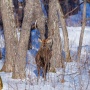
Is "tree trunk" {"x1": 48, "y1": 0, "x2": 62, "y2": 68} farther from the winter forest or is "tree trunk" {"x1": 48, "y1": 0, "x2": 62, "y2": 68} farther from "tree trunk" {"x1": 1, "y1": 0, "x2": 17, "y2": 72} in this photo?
"tree trunk" {"x1": 1, "y1": 0, "x2": 17, "y2": 72}

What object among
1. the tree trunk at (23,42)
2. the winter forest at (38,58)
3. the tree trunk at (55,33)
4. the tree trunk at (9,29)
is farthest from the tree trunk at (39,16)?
A: the tree trunk at (23,42)

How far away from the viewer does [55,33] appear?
512 inches

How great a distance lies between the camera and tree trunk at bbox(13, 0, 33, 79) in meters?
10.2

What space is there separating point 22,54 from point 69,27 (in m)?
16.5

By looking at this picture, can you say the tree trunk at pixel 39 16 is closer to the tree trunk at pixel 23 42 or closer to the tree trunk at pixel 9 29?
the tree trunk at pixel 9 29

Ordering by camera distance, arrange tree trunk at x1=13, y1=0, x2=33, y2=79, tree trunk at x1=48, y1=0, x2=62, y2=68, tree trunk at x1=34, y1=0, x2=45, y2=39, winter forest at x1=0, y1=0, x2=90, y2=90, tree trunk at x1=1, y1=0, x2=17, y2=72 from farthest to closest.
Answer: tree trunk at x1=48, y1=0, x2=62, y2=68 → tree trunk at x1=1, y1=0, x2=17, y2=72 → tree trunk at x1=34, y1=0, x2=45, y2=39 → tree trunk at x1=13, y1=0, x2=33, y2=79 → winter forest at x1=0, y1=0, x2=90, y2=90

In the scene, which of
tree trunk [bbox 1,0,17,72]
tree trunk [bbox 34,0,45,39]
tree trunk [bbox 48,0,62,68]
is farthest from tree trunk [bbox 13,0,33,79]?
tree trunk [bbox 48,0,62,68]

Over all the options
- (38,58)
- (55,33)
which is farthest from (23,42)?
(55,33)

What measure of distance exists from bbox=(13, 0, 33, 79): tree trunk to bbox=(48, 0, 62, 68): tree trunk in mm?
1770

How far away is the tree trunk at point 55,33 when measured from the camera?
12.4 m

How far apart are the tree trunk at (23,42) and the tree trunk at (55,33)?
1.77 metres

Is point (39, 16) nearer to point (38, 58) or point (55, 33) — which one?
point (55, 33)

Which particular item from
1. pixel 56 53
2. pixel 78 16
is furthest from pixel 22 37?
pixel 78 16

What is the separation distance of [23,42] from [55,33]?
2779mm
